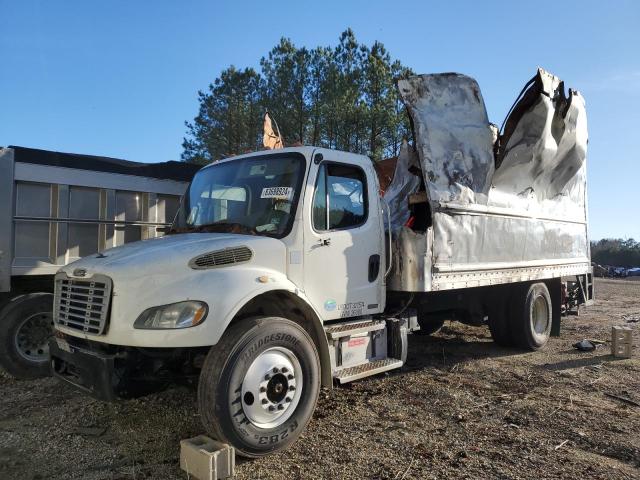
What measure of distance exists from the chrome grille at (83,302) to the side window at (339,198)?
73.4 inches

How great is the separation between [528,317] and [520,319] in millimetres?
146

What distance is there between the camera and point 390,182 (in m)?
7.13

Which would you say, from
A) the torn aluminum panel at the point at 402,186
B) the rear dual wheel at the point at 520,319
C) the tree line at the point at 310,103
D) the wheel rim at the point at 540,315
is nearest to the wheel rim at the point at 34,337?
the torn aluminum panel at the point at 402,186

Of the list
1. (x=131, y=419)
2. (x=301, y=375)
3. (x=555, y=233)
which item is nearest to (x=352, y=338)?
(x=301, y=375)

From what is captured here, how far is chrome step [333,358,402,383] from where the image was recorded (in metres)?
4.61

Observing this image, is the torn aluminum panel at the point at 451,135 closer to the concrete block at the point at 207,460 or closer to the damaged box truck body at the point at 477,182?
the damaged box truck body at the point at 477,182

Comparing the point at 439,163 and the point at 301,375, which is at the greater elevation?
the point at 439,163

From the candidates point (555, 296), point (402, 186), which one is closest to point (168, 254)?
point (402, 186)

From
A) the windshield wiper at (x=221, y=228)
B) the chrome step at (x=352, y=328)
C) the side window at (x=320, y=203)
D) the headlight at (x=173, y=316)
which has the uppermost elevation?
the side window at (x=320, y=203)

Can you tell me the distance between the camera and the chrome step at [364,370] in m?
4.61

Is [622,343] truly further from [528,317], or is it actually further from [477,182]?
[477,182]

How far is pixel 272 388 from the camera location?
3.88 meters

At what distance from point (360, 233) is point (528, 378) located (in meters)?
3.08

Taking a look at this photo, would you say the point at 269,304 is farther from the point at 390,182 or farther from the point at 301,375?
the point at 390,182
